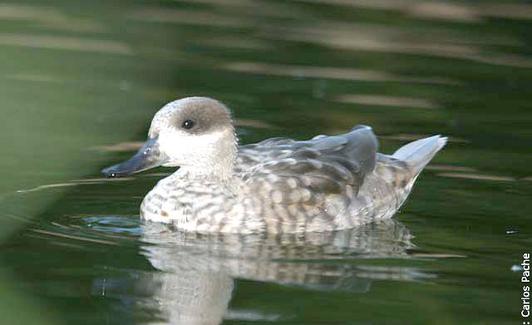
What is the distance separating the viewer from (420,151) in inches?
456

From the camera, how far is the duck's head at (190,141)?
1028cm

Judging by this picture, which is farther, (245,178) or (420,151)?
(420,151)

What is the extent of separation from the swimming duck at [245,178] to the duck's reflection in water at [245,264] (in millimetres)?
144

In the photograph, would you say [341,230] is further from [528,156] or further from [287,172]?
[528,156]

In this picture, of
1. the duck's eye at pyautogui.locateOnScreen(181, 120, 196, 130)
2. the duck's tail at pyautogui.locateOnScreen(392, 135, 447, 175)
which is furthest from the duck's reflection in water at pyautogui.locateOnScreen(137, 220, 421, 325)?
the duck's tail at pyautogui.locateOnScreen(392, 135, 447, 175)

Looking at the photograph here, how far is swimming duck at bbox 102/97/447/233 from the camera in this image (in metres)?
10.4

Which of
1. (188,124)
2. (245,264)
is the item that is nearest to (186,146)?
(188,124)

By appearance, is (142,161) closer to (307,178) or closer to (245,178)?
(245,178)

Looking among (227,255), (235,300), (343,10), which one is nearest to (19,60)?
(343,10)

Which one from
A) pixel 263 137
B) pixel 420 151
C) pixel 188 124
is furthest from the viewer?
pixel 263 137

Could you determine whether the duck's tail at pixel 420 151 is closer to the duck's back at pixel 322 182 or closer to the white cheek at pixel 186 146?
Answer: the duck's back at pixel 322 182

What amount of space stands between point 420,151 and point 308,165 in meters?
1.18

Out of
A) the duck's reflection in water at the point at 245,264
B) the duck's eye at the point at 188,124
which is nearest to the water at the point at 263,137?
the duck's reflection in water at the point at 245,264

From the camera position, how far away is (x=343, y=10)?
17531 mm
